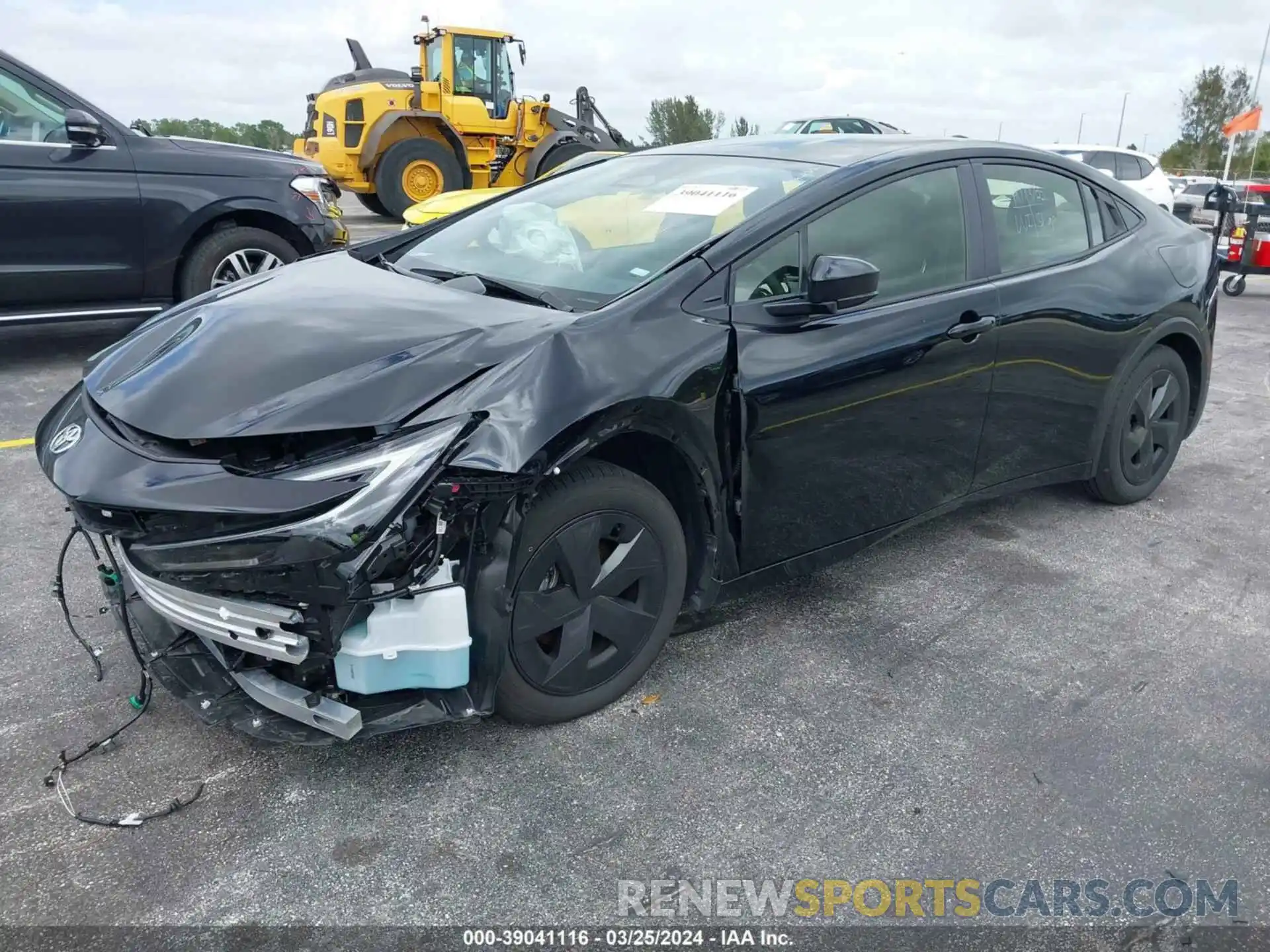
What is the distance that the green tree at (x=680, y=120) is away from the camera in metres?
54.9

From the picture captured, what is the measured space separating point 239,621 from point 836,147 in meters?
2.48

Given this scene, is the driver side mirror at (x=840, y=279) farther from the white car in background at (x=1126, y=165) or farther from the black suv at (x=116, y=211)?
the white car in background at (x=1126, y=165)

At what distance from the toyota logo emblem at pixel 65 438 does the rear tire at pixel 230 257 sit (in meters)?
3.92

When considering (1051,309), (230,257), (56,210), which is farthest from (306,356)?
(230,257)

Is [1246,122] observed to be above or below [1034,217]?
above

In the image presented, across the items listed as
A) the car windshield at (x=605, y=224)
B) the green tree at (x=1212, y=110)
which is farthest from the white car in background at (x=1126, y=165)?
the green tree at (x=1212, y=110)

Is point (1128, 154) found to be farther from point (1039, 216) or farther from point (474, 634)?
point (474, 634)

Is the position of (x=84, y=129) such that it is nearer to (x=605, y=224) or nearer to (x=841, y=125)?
(x=605, y=224)

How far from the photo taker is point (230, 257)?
635 centimetres

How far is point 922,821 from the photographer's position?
91.9 inches

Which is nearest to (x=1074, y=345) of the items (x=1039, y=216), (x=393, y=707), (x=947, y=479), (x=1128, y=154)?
(x=1039, y=216)

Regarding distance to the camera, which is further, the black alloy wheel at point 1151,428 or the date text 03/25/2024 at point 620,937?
the black alloy wheel at point 1151,428

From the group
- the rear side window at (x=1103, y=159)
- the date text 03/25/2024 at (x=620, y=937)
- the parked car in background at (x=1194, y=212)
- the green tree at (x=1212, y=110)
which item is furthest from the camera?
the green tree at (x=1212, y=110)

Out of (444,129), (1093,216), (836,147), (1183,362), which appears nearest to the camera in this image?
(836,147)
